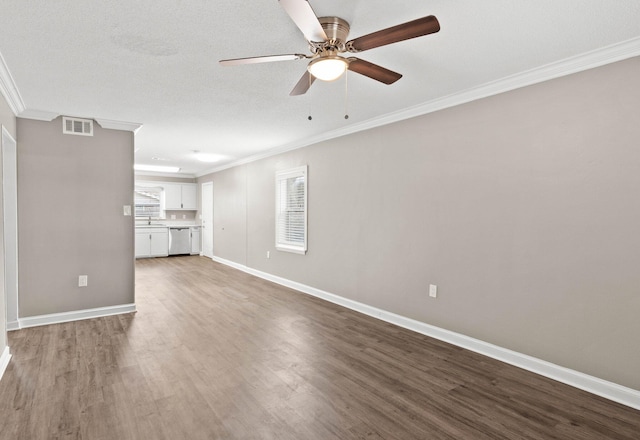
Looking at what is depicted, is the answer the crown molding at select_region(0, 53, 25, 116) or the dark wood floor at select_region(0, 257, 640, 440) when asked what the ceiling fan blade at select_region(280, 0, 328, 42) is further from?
the crown molding at select_region(0, 53, 25, 116)

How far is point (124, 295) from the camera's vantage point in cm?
434

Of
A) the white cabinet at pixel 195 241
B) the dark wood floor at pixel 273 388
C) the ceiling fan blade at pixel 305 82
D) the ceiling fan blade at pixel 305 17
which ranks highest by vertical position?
the ceiling fan blade at pixel 305 17

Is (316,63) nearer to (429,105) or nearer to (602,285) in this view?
(429,105)

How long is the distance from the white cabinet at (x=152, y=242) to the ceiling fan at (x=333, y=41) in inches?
318

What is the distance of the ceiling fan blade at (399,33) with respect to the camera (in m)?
1.59

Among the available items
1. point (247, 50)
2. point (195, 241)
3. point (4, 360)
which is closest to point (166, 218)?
point (195, 241)

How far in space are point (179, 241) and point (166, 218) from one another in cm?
91

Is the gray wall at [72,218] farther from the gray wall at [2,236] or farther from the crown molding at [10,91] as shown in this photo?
the gray wall at [2,236]

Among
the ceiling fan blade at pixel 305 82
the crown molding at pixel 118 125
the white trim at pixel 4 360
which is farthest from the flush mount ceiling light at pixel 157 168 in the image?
the ceiling fan blade at pixel 305 82

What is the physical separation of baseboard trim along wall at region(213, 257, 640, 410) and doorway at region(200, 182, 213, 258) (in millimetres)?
5376

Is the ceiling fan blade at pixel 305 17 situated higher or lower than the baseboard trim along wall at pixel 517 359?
higher

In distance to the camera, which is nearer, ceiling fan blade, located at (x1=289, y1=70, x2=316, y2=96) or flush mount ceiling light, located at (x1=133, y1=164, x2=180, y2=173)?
ceiling fan blade, located at (x1=289, y1=70, x2=316, y2=96)

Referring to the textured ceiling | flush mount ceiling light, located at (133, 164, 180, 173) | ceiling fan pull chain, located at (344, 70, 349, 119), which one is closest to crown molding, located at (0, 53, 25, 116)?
→ the textured ceiling

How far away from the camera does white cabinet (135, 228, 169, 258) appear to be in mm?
8812
